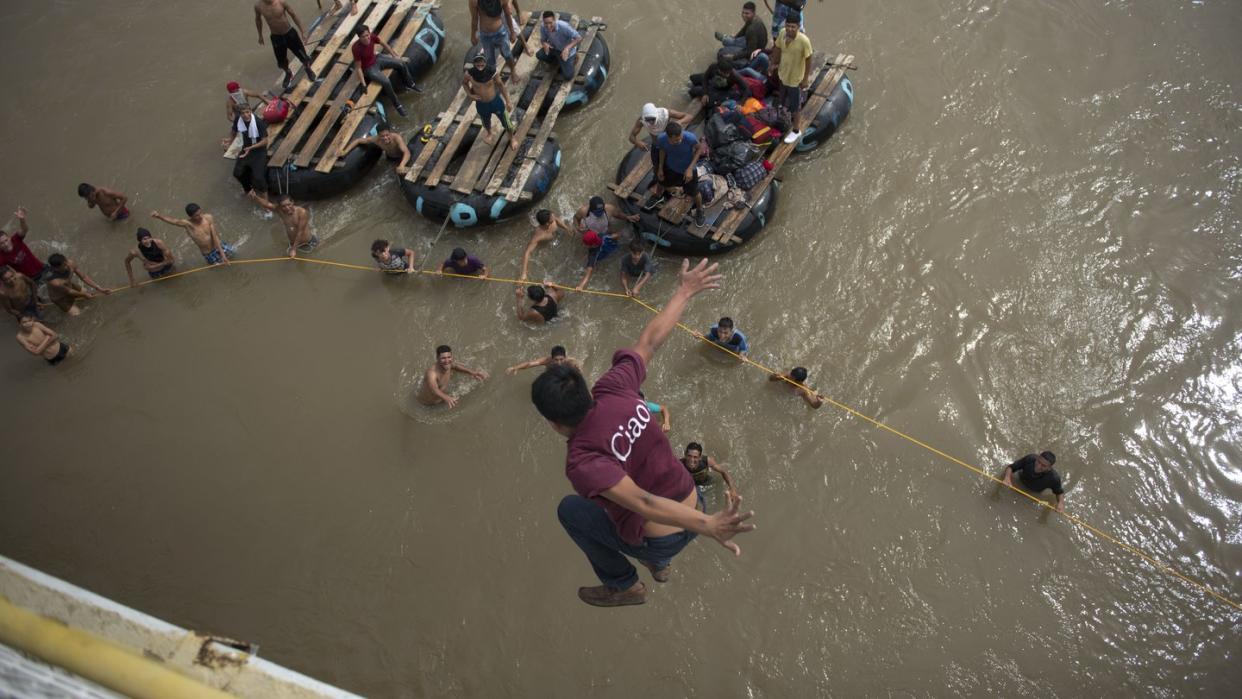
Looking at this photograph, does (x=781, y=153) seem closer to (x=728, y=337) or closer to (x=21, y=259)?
(x=728, y=337)

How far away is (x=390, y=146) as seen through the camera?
853 cm

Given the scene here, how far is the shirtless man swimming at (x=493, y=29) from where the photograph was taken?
Answer: 27.7 feet

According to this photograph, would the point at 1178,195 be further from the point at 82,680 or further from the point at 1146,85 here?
the point at 82,680

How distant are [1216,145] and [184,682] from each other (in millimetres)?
9925

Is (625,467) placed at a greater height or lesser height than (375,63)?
greater

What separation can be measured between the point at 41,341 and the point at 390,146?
3.86m

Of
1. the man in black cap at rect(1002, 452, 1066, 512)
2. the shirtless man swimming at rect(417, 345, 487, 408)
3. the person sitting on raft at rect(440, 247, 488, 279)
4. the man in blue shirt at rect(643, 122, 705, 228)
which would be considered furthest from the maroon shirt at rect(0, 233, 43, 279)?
the man in black cap at rect(1002, 452, 1066, 512)

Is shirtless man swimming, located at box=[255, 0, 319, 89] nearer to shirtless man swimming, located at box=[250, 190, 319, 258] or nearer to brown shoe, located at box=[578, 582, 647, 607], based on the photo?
shirtless man swimming, located at box=[250, 190, 319, 258]

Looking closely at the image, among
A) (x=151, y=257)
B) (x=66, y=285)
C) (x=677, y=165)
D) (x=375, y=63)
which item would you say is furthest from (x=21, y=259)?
(x=677, y=165)

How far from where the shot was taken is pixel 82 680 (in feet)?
5.75

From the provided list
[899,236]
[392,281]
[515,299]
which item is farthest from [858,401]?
[392,281]

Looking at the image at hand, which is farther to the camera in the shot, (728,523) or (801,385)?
(801,385)

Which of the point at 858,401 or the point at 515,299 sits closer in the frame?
the point at 858,401

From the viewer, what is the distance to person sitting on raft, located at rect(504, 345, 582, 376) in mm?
6961
